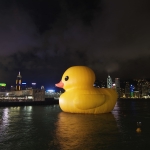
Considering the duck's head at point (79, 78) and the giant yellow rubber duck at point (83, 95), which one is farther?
the duck's head at point (79, 78)

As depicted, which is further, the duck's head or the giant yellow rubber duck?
the duck's head

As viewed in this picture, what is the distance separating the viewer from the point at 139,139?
35.6 feet

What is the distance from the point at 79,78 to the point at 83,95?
227 cm

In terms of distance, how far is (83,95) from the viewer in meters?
20.5

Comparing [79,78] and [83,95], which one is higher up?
[79,78]

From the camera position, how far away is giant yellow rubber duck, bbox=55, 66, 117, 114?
20.6 m

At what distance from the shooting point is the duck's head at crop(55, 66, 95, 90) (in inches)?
867

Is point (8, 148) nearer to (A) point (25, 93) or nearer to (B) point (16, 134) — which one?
(B) point (16, 134)

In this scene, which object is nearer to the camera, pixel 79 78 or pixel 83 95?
pixel 83 95

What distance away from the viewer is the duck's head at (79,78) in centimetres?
2202

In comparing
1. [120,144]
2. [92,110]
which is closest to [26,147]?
[120,144]

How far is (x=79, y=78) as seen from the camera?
22.0m

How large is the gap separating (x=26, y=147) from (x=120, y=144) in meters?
4.41

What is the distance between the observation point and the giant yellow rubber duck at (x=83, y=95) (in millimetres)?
20609
